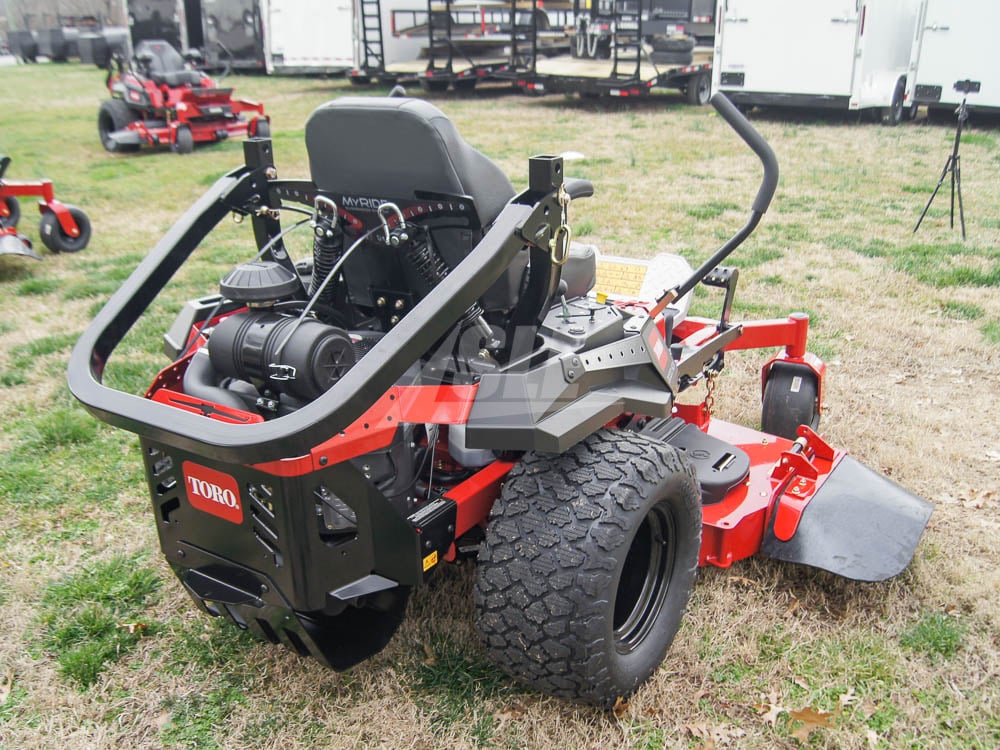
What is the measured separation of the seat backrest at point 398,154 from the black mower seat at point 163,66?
9.99 metres

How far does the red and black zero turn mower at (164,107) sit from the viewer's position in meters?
11.4

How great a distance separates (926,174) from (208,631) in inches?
352

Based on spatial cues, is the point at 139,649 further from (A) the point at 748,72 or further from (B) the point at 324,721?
(A) the point at 748,72

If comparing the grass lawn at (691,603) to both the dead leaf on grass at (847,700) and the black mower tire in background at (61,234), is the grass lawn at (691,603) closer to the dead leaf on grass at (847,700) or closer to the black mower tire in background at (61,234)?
the dead leaf on grass at (847,700)

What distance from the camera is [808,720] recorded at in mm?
2537

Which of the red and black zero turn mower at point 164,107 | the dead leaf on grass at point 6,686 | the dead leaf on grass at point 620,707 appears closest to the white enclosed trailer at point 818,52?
the red and black zero turn mower at point 164,107

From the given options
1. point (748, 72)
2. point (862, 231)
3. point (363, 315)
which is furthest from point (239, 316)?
point (748, 72)

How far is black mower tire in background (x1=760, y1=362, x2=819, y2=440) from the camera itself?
12.7 feet

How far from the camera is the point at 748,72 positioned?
1252 centimetres

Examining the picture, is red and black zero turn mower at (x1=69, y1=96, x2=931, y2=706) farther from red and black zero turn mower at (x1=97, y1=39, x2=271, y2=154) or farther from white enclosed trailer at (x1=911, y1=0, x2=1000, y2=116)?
white enclosed trailer at (x1=911, y1=0, x2=1000, y2=116)

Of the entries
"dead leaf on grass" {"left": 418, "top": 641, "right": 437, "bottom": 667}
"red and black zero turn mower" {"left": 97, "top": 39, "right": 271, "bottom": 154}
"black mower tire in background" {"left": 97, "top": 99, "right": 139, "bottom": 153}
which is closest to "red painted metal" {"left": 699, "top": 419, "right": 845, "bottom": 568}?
"dead leaf on grass" {"left": 418, "top": 641, "right": 437, "bottom": 667}

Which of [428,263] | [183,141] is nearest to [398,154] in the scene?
[428,263]

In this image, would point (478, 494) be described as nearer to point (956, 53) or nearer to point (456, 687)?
point (456, 687)

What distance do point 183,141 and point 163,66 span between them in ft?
3.49
